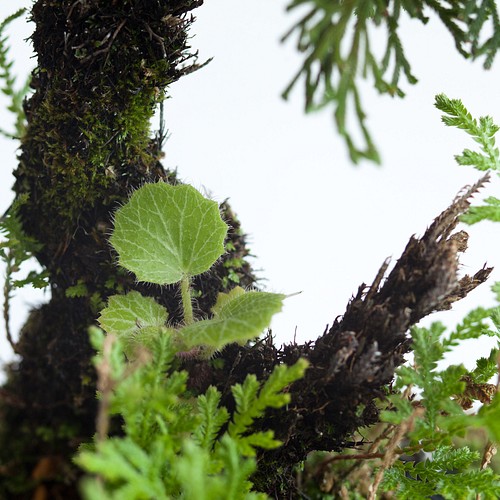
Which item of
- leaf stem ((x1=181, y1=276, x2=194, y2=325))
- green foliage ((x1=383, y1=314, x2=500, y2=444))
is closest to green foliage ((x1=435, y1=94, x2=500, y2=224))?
green foliage ((x1=383, y1=314, x2=500, y2=444))

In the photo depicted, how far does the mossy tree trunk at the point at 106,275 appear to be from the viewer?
2.60ft

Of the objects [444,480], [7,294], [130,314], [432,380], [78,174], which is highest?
[78,174]

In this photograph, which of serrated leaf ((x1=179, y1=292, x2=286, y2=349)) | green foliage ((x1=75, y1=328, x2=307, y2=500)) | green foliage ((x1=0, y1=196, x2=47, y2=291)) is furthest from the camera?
green foliage ((x1=0, y1=196, x2=47, y2=291))

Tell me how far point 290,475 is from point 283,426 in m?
0.08

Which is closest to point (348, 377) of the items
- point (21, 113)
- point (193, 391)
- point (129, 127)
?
point (193, 391)

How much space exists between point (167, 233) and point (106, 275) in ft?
0.43

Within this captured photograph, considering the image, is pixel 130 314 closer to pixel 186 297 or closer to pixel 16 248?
pixel 186 297

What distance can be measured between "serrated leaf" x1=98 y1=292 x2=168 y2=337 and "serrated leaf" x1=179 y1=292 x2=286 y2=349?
78 mm

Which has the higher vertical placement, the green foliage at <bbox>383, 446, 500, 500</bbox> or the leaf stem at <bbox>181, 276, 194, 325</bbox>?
the leaf stem at <bbox>181, 276, 194, 325</bbox>

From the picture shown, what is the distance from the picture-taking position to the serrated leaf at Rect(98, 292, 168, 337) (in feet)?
2.79

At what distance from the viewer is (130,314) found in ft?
2.85

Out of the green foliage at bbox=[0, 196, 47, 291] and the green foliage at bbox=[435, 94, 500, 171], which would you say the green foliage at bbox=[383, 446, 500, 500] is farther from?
the green foliage at bbox=[0, 196, 47, 291]

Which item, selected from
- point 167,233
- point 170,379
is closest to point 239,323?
point 170,379

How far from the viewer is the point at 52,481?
82 cm
